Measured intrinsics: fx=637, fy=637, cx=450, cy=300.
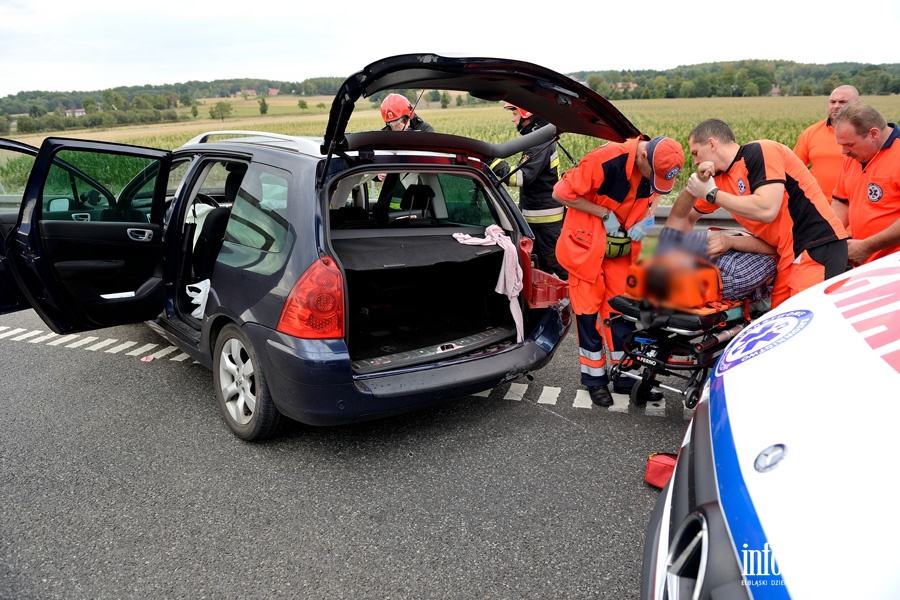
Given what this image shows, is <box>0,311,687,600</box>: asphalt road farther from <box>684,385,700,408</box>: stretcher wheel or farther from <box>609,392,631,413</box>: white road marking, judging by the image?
<box>684,385,700,408</box>: stretcher wheel

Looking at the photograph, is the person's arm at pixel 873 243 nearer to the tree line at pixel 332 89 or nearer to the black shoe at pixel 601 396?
the black shoe at pixel 601 396

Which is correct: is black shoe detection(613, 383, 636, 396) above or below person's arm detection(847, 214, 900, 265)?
below

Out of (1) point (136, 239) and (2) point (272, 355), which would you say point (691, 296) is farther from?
(1) point (136, 239)

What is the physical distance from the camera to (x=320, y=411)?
111 inches

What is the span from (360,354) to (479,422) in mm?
754

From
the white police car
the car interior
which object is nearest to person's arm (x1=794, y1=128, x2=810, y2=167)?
the car interior

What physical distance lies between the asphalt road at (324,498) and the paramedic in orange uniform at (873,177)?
56.2 inches

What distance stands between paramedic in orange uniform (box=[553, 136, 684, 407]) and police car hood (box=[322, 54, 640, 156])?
0.58 ft

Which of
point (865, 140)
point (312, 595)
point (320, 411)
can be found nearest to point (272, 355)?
point (320, 411)

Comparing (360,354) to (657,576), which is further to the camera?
(360,354)

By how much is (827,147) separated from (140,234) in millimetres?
4893

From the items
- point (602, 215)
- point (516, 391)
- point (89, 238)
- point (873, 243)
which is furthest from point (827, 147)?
point (89, 238)

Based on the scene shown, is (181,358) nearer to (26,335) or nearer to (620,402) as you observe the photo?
(26,335)

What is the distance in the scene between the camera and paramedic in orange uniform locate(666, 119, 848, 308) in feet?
10.2
